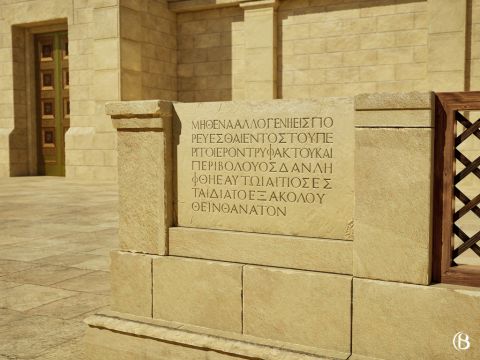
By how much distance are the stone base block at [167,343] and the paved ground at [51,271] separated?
219 mm

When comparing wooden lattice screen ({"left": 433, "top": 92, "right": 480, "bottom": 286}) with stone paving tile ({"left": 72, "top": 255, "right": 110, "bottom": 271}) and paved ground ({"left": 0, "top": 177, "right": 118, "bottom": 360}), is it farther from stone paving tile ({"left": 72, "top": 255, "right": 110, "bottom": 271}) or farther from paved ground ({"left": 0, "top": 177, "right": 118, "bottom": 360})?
stone paving tile ({"left": 72, "top": 255, "right": 110, "bottom": 271})

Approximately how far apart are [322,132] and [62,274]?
3.51 metres

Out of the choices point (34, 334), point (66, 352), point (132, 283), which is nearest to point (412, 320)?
point (132, 283)

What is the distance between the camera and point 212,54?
15242mm

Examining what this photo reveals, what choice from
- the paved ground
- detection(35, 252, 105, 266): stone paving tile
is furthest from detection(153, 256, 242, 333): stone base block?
detection(35, 252, 105, 266): stone paving tile

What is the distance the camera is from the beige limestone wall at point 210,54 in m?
14.9

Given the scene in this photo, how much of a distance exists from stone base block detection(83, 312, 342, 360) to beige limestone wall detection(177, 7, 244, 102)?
11726 mm

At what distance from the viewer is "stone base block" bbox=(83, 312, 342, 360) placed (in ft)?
10.6

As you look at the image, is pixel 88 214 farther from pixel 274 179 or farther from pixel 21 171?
pixel 21 171

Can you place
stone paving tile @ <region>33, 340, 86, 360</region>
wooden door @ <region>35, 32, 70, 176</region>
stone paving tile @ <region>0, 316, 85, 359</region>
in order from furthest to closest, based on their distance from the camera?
wooden door @ <region>35, 32, 70, 176</region>
stone paving tile @ <region>0, 316, 85, 359</region>
stone paving tile @ <region>33, 340, 86, 360</region>

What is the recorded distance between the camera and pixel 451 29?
11703 millimetres

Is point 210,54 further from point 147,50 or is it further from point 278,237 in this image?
point 278,237

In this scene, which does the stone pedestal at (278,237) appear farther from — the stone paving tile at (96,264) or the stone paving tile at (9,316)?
the stone paving tile at (96,264)

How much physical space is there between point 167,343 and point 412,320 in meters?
1.58
